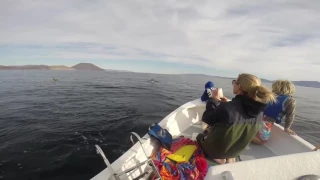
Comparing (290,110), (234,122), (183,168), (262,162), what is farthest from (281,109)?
(183,168)

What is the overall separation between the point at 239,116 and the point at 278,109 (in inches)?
107

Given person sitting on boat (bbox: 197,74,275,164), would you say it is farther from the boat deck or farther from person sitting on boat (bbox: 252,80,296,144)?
person sitting on boat (bbox: 252,80,296,144)

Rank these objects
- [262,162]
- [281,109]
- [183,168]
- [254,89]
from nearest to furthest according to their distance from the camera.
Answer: [262,162] < [254,89] < [183,168] < [281,109]

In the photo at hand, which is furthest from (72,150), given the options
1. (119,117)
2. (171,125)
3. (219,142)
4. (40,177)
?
(219,142)

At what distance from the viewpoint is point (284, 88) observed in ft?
15.4

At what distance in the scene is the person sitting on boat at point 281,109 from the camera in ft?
15.3

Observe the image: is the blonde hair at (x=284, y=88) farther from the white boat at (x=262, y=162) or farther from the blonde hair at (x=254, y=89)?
the blonde hair at (x=254, y=89)

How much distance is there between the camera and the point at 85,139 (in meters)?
6.90

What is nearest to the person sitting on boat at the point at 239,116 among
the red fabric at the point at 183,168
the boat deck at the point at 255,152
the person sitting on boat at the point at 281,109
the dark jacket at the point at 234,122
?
the dark jacket at the point at 234,122

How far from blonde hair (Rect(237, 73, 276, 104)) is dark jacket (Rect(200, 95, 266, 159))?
0.09m

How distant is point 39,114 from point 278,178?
38.8 ft

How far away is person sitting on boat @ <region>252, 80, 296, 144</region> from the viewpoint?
465 centimetres

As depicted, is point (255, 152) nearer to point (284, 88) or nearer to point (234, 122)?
point (284, 88)

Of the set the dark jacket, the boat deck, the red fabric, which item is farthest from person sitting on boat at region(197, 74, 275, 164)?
the boat deck
